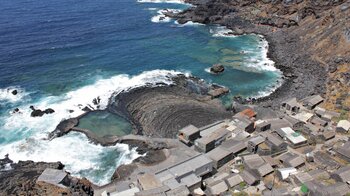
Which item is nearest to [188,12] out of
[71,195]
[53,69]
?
[53,69]

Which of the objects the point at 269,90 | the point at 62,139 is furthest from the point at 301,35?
the point at 62,139

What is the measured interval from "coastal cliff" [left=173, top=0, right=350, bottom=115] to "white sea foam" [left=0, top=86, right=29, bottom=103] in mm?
54070

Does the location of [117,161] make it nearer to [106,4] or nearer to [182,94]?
[182,94]

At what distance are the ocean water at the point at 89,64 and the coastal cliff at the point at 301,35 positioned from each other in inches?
185

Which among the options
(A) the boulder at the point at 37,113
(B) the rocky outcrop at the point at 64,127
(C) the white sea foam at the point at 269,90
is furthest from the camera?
(C) the white sea foam at the point at 269,90

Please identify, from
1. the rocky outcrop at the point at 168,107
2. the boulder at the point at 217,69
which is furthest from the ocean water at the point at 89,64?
the rocky outcrop at the point at 168,107

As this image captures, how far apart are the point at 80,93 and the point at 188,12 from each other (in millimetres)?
70851

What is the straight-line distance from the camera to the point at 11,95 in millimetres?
74188

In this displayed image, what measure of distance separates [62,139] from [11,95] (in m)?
22.9

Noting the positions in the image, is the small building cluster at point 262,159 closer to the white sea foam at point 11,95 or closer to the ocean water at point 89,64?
the ocean water at point 89,64

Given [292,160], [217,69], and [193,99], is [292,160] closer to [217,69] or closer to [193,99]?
[193,99]

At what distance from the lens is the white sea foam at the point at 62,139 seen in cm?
5488

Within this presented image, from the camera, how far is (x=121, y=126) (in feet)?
210

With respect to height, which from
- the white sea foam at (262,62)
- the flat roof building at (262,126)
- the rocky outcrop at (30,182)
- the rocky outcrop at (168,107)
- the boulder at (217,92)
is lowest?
the rocky outcrop at (30,182)
